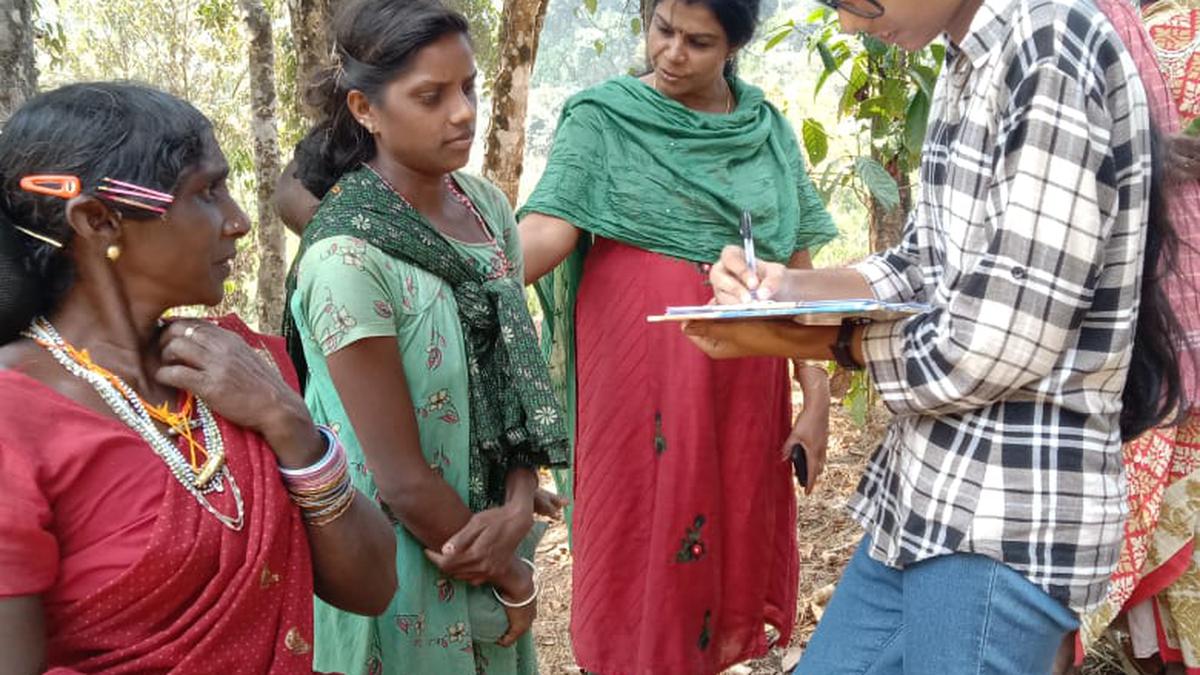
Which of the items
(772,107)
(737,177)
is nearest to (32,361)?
(737,177)

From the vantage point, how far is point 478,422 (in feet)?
6.55

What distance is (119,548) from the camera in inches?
52.1

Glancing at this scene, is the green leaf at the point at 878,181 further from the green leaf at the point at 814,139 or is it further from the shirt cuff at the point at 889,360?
the shirt cuff at the point at 889,360

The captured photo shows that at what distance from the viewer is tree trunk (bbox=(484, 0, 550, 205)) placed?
4.49 metres

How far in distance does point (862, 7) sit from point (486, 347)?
882mm

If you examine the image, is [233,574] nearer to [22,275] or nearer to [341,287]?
[22,275]

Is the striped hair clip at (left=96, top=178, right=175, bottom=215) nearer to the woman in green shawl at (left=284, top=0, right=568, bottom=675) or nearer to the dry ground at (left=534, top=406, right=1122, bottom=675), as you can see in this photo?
the woman in green shawl at (left=284, top=0, right=568, bottom=675)

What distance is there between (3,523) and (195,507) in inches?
9.1

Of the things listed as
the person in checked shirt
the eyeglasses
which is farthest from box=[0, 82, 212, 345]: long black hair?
the eyeglasses

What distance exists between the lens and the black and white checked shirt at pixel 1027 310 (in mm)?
1407

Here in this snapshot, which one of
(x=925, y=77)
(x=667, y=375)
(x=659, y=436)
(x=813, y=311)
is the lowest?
(x=659, y=436)

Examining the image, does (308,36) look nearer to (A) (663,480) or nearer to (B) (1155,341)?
(A) (663,480)

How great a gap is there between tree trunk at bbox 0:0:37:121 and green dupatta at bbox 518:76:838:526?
43.1 inches

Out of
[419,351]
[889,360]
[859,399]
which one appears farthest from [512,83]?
[889,360]
